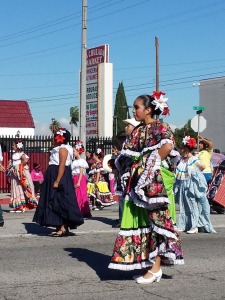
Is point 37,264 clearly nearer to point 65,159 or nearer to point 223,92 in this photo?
point 65,159

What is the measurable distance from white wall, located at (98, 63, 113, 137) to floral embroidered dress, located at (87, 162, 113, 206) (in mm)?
10836

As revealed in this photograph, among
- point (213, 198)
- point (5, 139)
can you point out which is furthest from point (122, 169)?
point (5, 139)

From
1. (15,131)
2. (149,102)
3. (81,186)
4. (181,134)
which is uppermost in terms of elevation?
(15,131)

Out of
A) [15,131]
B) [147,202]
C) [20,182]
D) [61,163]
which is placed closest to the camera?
[147,202]

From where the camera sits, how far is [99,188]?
60.3ft

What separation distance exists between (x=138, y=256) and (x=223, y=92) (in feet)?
176

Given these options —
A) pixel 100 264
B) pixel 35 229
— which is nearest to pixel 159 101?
pixel 100 264

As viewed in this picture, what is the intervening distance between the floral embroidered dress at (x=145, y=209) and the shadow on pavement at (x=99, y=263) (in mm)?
523

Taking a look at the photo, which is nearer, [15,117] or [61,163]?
[61,163]

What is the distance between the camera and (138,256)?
7207 millimetres

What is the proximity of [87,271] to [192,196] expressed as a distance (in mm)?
4535

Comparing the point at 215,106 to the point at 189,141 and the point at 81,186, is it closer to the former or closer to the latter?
the point at 81,186

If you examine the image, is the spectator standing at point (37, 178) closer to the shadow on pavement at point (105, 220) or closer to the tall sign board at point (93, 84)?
the tall sign board at point (93, 84)

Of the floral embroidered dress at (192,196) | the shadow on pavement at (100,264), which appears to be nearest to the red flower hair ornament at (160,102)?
the shadow on pavement at (100,264)
